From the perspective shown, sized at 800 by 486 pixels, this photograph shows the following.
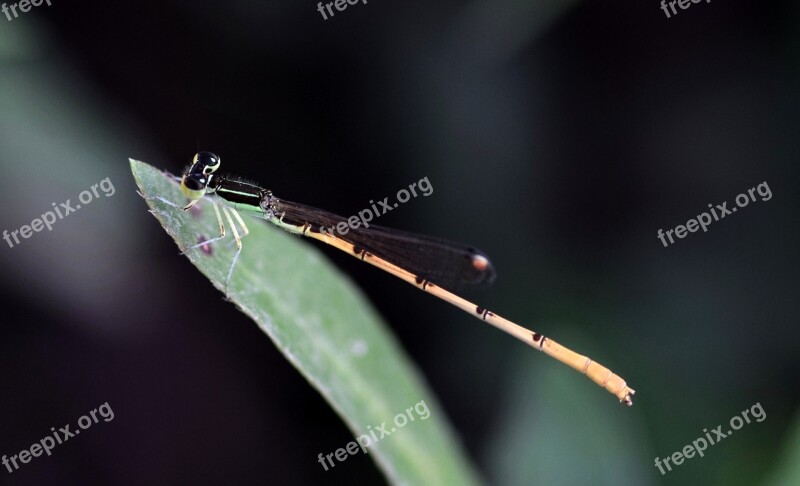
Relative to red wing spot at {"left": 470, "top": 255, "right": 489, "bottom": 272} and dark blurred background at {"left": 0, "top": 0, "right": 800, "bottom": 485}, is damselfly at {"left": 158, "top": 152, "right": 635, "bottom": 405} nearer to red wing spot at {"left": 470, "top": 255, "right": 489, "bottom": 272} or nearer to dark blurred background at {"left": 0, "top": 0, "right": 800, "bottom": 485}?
red wing spot at {"left": 470, "top": 255, "right": 489, "bottom": 272}

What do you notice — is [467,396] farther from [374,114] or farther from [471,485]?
[374,114]

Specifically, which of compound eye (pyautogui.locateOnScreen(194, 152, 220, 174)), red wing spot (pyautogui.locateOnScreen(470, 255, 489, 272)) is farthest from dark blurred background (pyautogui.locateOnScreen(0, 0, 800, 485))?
compound eye (pyautogui.locateOnScreen(194, 152, 220, 174))

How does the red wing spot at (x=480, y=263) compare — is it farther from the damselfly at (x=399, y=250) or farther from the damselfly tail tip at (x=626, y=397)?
the damselfly tail tip at (x=626, y=397)

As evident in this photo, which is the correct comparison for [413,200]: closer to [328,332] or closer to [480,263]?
[480,263]

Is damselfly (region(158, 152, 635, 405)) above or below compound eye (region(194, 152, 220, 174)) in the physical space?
below

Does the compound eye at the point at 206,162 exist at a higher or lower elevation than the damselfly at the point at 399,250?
higher

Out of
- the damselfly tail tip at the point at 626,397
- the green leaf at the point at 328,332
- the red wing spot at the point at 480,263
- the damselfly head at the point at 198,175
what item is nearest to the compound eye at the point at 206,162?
the damselfly head at the point at 198,175
